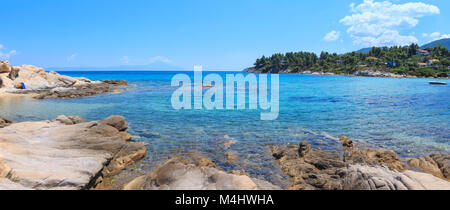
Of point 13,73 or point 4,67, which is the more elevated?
point 4,67

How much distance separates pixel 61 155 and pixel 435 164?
16.2m

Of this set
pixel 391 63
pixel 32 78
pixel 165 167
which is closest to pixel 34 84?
pixel 32 78

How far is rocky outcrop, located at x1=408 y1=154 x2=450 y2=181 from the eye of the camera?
10.7 m

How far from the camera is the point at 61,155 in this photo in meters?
10.3

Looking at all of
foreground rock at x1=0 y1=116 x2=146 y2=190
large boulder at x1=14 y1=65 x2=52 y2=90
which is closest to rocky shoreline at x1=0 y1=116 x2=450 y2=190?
foreground rock at x1=0 y1=116 x2=146 y2=190

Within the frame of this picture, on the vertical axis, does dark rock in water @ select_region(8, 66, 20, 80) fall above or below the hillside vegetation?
below

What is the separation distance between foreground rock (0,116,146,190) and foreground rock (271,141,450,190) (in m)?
7.45

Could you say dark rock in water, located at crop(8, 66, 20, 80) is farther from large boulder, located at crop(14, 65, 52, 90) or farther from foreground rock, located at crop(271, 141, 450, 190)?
foreground rock, located at crop(271, 141, 450, 190)

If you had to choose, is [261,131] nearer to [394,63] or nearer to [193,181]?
[193,181]

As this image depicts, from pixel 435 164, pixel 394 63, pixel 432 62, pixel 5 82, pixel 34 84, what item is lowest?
pixel 435 164

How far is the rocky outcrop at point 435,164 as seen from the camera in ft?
35.1

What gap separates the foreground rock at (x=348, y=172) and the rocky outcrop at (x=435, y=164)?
72cm

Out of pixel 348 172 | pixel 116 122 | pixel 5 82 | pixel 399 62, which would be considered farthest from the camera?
pixel 399 62
